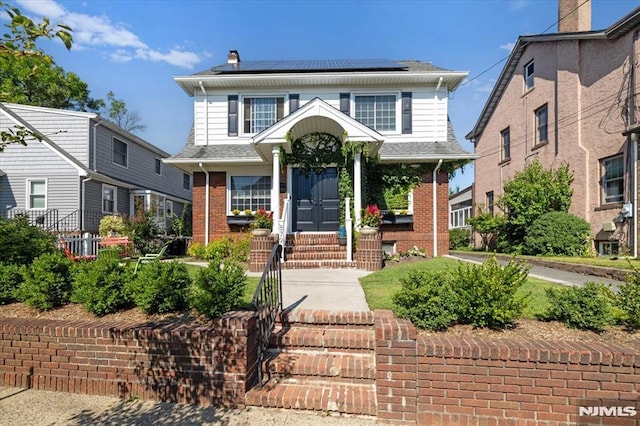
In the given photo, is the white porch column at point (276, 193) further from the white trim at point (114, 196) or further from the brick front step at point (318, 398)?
the white trim at point (114, 196)

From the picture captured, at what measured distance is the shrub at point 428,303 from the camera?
3408mm

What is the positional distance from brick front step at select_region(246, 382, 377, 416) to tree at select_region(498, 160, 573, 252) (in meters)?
11.6

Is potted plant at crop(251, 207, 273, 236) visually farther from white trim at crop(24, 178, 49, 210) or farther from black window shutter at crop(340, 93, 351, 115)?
white trim at crop(24, 178, 49, 210)

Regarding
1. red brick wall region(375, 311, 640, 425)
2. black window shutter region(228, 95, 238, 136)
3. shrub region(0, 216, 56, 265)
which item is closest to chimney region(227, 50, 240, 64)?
black window shutter region(228, 95, 238, 136)

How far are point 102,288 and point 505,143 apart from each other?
19251 millimetres

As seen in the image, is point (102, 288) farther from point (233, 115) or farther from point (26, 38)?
point (233, 115)

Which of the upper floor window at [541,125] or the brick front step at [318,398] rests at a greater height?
the upper floor window at [541,125]

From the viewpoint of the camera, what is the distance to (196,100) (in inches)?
446

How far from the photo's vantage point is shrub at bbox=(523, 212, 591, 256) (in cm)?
1094

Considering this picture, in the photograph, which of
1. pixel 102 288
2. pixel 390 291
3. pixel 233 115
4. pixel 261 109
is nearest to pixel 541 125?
pixel 261 109

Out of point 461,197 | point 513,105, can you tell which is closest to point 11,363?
point 513,105

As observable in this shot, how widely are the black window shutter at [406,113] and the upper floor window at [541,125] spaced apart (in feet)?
24.9

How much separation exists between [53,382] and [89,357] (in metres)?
0.53

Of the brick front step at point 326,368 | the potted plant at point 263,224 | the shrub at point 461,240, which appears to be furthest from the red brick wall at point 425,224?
the shrub at point 461,240
